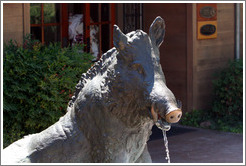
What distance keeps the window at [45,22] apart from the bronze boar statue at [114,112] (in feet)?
18.8

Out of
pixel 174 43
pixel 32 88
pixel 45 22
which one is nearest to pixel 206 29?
pixel 174 43

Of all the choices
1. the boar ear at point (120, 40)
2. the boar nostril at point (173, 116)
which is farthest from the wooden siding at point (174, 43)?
the boar nostril at point (173, 116)

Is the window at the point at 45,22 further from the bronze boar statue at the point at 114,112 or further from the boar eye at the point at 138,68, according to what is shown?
the boar eye at the point at 138,68

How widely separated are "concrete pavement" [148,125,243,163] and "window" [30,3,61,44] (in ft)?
8.49

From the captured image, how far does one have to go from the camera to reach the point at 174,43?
975 centimetres

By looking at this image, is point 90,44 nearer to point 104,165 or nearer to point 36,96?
point 36,96

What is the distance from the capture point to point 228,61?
984 cm

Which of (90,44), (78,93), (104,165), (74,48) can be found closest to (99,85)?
(78,93)

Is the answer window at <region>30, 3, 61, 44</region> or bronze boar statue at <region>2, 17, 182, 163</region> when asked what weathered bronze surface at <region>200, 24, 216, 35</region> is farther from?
bronze boar statue at <region>2, 17, 182, 163</region>

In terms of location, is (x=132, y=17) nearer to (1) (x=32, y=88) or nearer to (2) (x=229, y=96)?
(2) (x=229, y=96)

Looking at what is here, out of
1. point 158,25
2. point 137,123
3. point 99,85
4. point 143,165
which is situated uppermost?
point 158,25

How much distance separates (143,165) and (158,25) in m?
0.92

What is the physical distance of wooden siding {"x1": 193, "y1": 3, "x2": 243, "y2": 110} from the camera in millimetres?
9602

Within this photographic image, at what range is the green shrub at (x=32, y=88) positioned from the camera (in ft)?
20.4
